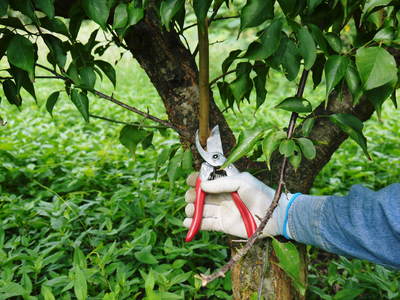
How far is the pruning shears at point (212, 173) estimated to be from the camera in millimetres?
1290

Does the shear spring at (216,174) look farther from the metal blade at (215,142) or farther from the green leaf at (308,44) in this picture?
the green leaf at (308,44)

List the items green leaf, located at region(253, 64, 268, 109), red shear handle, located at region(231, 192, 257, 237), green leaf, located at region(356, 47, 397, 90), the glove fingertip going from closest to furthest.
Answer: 1. green leaf, located at region(356, 47, 397, 90)
2. green leaf, located at region(253, 64, 268, 109)
3. red shear handle, located at region(231, 192, 257, 237)
4. the glove fingertip

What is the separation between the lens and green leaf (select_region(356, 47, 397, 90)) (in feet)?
2.68

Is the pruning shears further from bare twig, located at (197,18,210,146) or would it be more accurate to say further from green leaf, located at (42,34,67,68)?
green leaf, located at (42,34,67,68)

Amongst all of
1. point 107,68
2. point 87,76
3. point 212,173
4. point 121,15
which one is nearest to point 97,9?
point 121,15

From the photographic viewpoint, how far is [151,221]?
6.22ft

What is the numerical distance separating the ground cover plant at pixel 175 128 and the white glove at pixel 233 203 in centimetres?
9

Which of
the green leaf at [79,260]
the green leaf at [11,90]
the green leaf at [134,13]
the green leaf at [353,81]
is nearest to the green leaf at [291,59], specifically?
the green leaf at [353,81]

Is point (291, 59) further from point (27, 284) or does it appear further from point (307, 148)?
point (27, 284)

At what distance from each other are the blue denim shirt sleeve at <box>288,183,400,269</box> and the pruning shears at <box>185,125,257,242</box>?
144 mm

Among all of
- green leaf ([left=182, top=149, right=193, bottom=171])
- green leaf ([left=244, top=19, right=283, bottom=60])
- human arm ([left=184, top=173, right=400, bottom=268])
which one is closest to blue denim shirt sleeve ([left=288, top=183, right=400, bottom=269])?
human arm ([left=184, top=173, right=400, bottom=268])

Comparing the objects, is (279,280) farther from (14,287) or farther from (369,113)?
(14,287)

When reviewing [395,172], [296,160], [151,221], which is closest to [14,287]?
[151,221]

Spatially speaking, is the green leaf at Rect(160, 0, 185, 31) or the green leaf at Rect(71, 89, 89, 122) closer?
the green leaf at Rect(160, 0, 185, 31)
